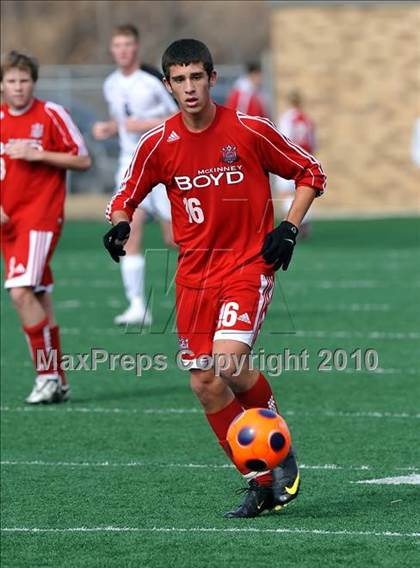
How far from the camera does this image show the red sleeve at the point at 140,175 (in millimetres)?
6816

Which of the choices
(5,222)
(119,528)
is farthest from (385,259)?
(119,528)

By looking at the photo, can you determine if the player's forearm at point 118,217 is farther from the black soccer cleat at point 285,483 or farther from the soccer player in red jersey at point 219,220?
the black soccer cleat at point 285,483

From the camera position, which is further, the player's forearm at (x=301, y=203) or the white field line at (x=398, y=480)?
the white field line at (x=398, y=480)

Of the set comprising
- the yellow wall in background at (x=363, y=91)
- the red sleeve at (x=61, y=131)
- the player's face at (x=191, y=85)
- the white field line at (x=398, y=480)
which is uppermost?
the player's face at (x=191, y=85)

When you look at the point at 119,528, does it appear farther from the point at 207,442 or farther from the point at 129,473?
the point at 207,442

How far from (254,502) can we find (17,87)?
3892 mm

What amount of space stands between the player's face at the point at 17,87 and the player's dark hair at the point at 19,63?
2 centimetres

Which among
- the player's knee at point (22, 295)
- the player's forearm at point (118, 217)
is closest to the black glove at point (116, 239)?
the player's forearm at point (118, 217)

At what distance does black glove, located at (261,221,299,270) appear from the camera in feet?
21.3

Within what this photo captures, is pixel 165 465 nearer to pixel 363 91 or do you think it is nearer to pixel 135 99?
pixel 135 99

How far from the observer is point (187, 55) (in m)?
6.63

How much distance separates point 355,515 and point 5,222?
390cm

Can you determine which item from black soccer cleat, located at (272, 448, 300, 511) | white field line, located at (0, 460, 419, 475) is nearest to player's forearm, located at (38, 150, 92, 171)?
white field line, located at (0, 460, 419, 475)

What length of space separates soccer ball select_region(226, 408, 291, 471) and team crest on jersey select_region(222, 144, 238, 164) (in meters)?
1.10
